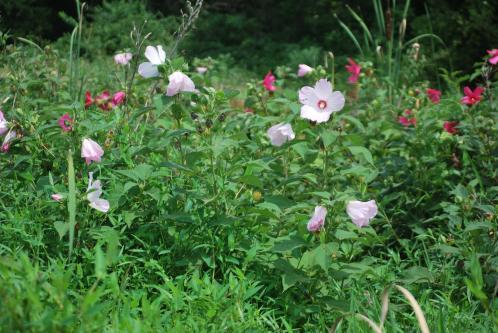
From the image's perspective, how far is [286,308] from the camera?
270cm

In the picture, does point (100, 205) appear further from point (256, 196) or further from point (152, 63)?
point (256, 196)

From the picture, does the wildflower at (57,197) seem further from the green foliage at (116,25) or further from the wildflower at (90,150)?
the green foliage at (116,25)

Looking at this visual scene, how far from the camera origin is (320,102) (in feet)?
8.97

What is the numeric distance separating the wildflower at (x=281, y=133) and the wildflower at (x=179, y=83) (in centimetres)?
40

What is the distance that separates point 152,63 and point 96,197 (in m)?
0.53

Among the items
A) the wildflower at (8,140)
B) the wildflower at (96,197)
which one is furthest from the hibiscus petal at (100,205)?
the wildflower at (8,140)

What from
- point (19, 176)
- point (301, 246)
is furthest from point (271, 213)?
point (19, 176)

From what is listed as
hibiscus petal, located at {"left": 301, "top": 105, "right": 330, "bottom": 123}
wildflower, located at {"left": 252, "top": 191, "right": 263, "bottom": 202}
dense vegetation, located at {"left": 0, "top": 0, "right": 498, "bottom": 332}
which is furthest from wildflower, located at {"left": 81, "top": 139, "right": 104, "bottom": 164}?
hibiscus petal, located at {"left": 301, "top": 105, "right": 330, "bottom": 123}

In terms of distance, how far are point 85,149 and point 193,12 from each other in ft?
2.87

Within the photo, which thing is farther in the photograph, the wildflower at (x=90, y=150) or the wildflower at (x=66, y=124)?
the wildflower at (x=66, y=124)

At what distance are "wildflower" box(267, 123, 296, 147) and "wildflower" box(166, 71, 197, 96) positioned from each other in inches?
15.8

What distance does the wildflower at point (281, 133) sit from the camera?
2896 mm

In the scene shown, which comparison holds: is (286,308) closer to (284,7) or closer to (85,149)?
(85,149)

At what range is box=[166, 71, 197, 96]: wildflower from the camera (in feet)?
8.77
